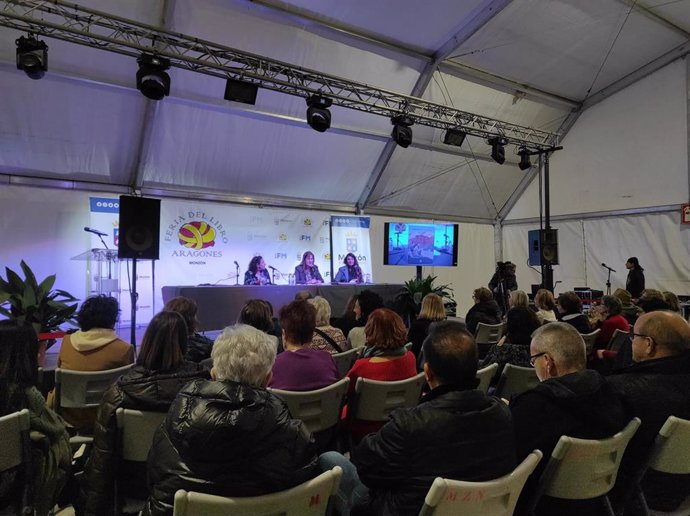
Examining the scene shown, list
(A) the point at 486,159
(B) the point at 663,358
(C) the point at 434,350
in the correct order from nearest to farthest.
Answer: (C) the point at 434,350, (B) the point at 663,358, (A) the point at 486,159

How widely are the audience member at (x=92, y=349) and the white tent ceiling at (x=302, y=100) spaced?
416 cm

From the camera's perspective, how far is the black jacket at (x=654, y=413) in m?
1.67

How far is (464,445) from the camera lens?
1.21 meters

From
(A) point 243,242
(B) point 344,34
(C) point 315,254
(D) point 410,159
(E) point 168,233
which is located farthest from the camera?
(D) point 410,159

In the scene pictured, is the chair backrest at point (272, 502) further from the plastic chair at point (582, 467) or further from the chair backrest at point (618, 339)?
the chair backrest at point (618, 339)

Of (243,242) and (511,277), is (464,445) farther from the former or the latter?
(511,277)

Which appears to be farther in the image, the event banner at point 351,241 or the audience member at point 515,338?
the event banner at point 351,241

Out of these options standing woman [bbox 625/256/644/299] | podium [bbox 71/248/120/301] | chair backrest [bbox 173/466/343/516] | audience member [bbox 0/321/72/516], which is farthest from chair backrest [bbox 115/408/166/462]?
standing woman [bbox 625/256/644/299]

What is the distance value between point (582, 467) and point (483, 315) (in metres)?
2.85

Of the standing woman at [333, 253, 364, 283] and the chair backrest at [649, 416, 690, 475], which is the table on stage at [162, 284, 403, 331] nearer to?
the standing woman at [333, 253, 364, 283]

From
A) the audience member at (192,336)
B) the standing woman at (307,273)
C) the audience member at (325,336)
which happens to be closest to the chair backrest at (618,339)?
the audience member at (325,336)

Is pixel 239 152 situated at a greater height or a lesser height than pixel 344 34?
lesser

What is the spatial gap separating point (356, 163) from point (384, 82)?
5.65 feet

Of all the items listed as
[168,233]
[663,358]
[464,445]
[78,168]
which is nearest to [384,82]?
[168,233]
